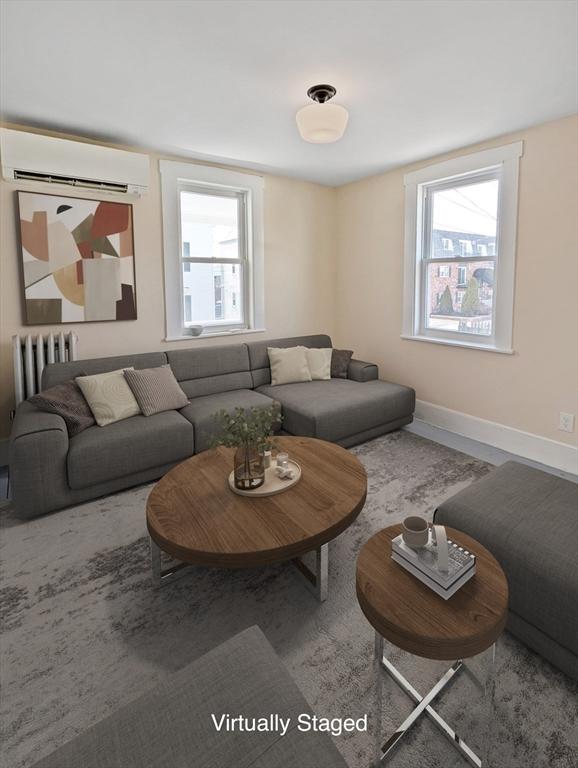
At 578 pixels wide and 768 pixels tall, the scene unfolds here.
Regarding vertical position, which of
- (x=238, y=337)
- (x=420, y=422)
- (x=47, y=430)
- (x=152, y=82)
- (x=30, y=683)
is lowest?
(x=30, y=683)

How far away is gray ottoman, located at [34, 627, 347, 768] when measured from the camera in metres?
0.86

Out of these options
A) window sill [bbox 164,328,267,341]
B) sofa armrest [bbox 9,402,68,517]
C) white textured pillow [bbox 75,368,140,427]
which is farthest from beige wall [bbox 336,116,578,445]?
sofa armrest [bbox 9,402,68,517]

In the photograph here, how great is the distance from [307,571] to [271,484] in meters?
0.44

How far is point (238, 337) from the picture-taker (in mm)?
4461

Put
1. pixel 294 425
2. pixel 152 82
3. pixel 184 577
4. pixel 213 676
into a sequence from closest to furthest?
1. pixel 213 676
2. pixel 184 577
3. pixel 152 82
4. pixel 294 425

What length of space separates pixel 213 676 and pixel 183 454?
83.4 inches

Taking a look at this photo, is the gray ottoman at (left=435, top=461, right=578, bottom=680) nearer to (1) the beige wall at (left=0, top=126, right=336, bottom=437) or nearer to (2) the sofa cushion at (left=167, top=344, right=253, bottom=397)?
(2) the sofa cushion at (left=167, top=344, right=253, bottom=397)

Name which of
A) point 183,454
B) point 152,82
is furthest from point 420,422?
point 152,82

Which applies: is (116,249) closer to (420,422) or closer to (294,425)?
(294,425)

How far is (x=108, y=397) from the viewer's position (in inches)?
119

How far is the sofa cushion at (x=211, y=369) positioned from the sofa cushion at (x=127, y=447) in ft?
2.09

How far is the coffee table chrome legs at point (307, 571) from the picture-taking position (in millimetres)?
1881

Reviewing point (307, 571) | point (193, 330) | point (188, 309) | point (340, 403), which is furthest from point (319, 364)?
point (307, 571)

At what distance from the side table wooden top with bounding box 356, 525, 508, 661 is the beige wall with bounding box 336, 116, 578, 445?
2.42m
